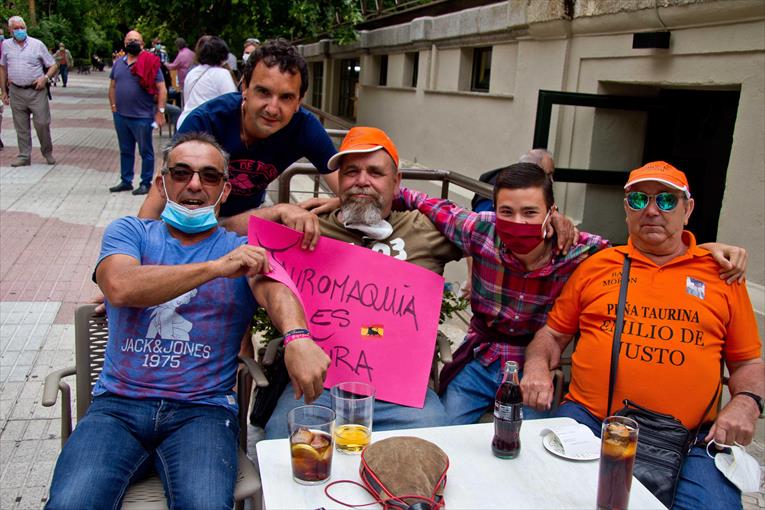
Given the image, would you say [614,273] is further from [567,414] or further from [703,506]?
[703,506]

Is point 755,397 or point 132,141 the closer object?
point 755,397

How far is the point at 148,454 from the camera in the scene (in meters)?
2.58

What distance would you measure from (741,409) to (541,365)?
770 millimetres

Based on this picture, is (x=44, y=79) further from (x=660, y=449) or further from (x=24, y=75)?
(x=660, y=449)

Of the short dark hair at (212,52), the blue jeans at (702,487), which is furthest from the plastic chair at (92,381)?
the short dark hair at (212,52)

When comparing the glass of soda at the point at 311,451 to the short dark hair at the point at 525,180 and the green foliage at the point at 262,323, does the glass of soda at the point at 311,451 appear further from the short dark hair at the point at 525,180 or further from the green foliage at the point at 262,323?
the short dark hair at the point at 525,180

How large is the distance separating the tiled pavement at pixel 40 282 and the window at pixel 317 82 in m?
8.61

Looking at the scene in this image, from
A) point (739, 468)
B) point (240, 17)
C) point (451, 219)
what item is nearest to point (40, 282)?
point (451, 219)

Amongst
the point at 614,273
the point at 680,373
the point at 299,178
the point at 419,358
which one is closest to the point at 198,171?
the point at 419,358

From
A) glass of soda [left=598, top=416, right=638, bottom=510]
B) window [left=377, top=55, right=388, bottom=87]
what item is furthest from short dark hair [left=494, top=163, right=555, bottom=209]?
window [left=377, top=55, right=388, bottom=87]

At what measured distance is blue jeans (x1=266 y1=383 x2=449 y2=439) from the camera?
294 cm

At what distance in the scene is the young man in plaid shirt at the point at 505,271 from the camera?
3059 millimetres

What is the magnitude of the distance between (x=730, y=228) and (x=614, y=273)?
8.73 feet

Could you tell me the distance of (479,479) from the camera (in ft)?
7.05
